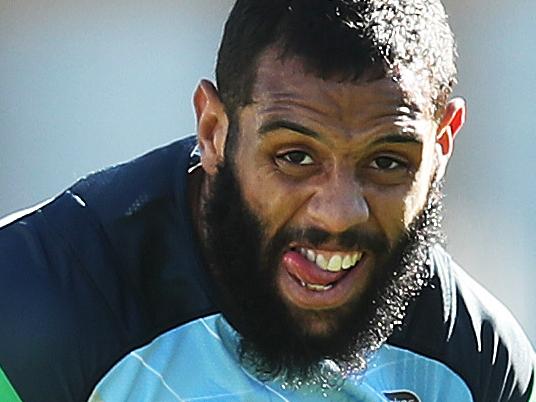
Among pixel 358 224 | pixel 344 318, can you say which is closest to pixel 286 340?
pixel 344 318

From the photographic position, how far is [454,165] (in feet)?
13.4

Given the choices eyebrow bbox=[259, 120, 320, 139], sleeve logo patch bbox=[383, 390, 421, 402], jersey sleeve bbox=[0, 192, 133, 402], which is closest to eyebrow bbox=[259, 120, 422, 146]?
eyebrow bbox=[259, 120, 320, 139]

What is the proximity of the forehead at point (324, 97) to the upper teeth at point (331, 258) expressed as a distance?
0.57 feet

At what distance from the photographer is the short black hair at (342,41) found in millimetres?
2389

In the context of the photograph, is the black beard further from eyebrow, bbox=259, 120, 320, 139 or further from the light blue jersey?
eyebrow, bbox=259, 120, 320, 139

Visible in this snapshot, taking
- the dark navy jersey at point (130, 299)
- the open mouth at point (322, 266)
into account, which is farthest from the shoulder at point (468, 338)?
the open mouth at point (322, 266)

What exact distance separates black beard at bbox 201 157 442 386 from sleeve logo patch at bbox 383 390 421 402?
6 centimetres

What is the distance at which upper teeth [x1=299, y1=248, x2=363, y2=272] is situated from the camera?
240cm

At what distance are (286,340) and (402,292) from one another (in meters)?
0.19

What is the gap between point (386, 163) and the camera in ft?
8.00

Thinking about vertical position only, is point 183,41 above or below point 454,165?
above

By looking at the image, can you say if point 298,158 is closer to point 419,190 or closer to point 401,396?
point 419,190

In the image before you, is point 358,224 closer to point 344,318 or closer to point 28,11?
point 344,318

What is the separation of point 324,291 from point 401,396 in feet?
0.91
